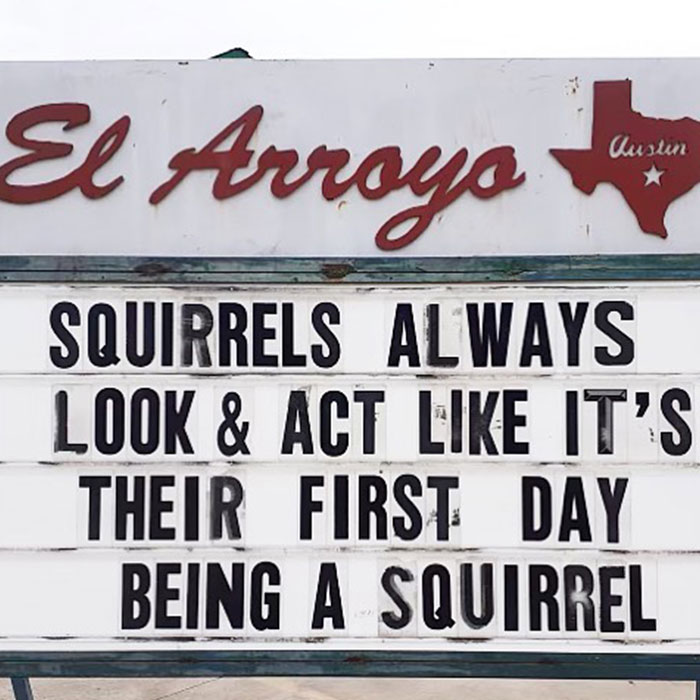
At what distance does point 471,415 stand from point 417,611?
1.11 m

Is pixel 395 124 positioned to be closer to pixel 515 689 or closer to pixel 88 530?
pixel 88 530

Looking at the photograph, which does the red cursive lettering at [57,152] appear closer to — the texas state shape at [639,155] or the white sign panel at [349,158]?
the white sign panel at [349,158]

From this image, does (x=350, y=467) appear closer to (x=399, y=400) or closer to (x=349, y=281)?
(x=399, y=400)

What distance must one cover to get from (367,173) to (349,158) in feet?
0.43

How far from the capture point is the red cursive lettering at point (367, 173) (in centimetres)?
459

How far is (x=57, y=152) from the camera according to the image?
4.65 m

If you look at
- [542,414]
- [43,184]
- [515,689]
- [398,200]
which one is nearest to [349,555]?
[542,414]

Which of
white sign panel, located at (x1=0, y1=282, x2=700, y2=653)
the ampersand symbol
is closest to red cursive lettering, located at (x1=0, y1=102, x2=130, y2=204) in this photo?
white sign panel, located at (x1=0, y1=282, x2=700, y2=653)

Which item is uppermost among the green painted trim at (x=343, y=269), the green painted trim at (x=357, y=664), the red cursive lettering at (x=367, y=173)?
the red cursive lettering at (x=367, y=173)

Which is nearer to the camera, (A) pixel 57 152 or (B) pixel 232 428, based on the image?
(B) pixel 232 428

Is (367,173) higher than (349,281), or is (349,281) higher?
(367,173)

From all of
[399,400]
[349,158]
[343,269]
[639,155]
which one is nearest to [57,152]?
[349,158]

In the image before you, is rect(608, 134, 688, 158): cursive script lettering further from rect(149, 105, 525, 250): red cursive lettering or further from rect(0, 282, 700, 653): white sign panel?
rect(0, 282, 700, 653): white sign panel

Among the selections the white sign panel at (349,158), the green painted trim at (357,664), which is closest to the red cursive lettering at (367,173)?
the white sign panel at (349,158)
